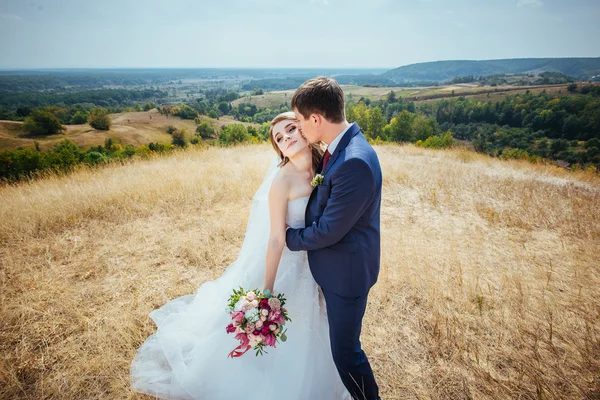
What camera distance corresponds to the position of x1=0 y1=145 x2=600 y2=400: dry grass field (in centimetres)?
274

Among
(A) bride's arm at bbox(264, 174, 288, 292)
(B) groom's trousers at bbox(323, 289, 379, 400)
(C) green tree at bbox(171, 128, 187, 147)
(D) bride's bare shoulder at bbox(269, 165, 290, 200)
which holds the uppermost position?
(D) bride's bare shoulder at bbox(269, 165, 290, 200)

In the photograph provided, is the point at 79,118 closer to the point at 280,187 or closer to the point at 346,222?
the point at 280,187

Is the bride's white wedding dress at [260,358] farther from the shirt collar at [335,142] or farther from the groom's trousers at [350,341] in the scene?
the shirt collar at [335,142]

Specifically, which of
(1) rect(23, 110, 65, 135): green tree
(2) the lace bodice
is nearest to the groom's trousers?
(2) the lace bodice

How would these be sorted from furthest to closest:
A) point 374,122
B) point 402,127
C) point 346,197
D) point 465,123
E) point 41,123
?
point 465,123 → point 41,123 → point 374,122 → point 402,127 → point 346,197

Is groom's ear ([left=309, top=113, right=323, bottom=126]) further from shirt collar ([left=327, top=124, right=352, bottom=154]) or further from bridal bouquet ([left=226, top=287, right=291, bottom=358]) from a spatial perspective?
bridal bouquet ([left=226, top=287, right=291, bottom=358])

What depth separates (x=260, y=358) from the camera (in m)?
2.57

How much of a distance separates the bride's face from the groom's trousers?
1112mm

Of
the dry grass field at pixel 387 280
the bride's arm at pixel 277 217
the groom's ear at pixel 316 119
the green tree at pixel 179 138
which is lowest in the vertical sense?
the green tree at pixel 179 138

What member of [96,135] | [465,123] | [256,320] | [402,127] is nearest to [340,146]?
[256,320]

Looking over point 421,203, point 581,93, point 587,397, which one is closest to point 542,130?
point 581,93

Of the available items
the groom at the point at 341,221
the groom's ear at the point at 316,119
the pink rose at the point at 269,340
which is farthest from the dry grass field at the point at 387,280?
the groom's ear at the point at 316,119

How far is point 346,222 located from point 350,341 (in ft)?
3.12

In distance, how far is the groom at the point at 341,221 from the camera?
1.66 m
